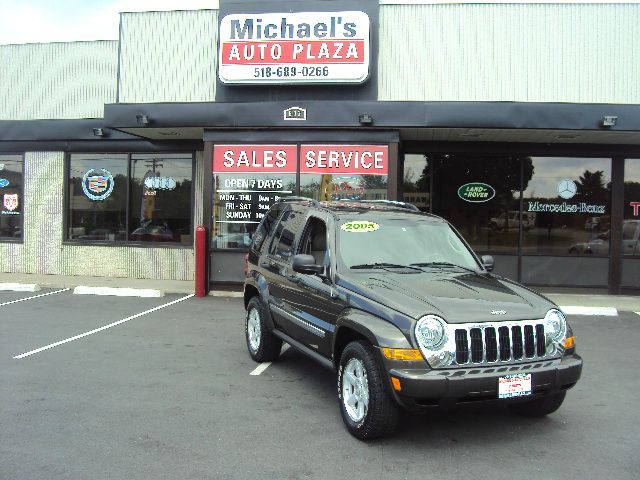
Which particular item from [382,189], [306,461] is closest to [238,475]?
[306,461]

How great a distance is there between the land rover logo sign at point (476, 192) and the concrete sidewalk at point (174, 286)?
8.13 feet

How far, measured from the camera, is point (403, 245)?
18.4ft

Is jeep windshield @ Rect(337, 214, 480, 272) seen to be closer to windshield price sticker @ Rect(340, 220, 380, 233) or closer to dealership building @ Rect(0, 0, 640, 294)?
windshield price sticker @ Rect(340, 220, 380, 233)

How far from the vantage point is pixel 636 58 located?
12180 mm

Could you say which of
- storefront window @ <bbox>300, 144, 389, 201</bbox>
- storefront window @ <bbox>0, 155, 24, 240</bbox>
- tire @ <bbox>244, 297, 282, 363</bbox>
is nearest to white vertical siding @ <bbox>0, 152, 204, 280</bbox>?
storefront window @ <bbox>0, 155, 24, 240</bbox>

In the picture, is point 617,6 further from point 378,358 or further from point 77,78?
point 77,78

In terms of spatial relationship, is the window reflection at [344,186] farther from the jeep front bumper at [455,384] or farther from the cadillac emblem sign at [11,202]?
the cadillac emblem sign at [11,202]

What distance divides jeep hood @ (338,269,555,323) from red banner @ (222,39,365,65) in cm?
798

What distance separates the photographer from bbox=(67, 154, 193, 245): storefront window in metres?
14.5

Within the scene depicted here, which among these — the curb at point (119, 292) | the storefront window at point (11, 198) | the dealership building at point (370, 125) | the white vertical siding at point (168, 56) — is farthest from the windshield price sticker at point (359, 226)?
the storefront window at point (11, 198)

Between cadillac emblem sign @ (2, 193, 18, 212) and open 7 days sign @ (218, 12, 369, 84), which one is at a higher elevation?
open 7 days sign @ (218, 12, 369, 84)

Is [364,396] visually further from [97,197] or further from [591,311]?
[97,197]

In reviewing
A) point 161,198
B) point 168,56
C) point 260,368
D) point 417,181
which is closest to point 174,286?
point 161,198

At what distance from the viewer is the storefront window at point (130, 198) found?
14477 mm
